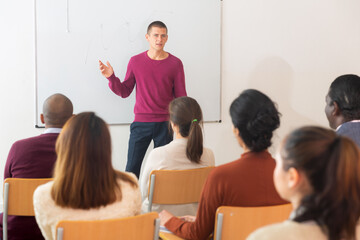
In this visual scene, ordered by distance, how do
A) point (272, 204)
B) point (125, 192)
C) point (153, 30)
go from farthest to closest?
point (153, 30) < point (272, 204) < point (125, 192)

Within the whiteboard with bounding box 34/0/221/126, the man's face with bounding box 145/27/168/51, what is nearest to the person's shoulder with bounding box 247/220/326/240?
the man's face with bounding box 145/27/168/51

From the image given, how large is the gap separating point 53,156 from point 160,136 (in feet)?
5.72

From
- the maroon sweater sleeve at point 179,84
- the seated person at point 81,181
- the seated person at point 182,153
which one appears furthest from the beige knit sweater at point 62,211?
the maroon sweater sleeve at point 179,84

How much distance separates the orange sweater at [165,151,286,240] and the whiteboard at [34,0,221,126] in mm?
2483

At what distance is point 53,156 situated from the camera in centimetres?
216

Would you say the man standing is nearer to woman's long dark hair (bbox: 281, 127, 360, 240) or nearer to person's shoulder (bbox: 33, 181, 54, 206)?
person's shoulder (bbox: 33, 181, 54, 206)

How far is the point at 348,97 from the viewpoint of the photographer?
250 cm

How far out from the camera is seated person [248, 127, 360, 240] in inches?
38.0

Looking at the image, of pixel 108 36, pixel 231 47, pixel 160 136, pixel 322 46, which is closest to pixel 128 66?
pixel 108 36

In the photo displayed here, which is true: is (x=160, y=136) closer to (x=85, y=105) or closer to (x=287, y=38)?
(x=85, y=105)

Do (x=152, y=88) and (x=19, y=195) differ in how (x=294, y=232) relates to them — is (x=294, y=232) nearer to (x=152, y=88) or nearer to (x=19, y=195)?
(x=19, y=195)

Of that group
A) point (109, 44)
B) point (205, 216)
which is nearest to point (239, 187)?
point (205, 216)

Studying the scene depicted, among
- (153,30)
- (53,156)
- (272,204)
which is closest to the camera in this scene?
(272,204)

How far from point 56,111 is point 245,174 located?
46.2 inches
